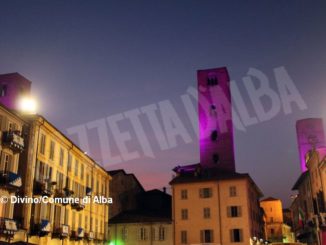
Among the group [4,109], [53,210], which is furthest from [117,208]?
[4,109]

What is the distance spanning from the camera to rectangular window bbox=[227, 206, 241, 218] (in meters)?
58.9

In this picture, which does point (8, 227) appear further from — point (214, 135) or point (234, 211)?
point (214, 135)

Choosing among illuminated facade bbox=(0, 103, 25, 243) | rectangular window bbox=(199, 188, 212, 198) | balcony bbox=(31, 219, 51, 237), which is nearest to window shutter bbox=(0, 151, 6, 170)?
illuminated facade bbox=(0, 103, 25, 243)

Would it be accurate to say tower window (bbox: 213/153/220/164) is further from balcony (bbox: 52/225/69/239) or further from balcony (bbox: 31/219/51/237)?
balcony (bbox: 31/219/51/237)

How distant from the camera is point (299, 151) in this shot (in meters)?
89.8

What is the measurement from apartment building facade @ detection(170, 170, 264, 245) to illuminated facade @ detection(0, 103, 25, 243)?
111 ft

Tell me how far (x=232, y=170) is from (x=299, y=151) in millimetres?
28901

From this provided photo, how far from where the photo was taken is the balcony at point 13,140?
100 feet

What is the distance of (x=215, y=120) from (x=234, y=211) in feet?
59.3

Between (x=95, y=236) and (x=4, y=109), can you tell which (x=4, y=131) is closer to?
(x=4, y=109)

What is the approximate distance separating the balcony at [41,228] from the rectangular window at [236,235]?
103 feet

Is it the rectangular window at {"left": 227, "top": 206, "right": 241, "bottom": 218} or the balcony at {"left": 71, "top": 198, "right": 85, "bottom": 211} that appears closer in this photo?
the balcony at {"left": 71, "top": 198, "right": 85, "bottom": 211}

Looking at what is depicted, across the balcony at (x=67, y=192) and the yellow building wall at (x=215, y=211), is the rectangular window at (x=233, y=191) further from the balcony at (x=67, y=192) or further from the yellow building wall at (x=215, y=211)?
the balcony at (x=67, y=192)

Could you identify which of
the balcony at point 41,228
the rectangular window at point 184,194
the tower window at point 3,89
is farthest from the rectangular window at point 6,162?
the rectangular window at point 184,194
